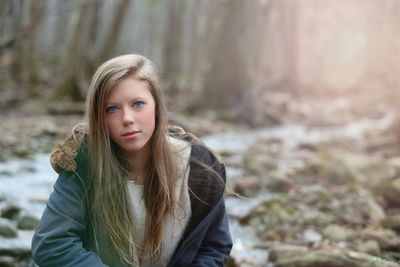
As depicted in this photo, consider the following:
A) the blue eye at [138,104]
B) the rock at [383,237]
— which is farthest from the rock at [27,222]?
the rock at [383,237]

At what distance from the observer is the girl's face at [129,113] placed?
223 cm

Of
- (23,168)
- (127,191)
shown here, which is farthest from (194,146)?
(23,168)

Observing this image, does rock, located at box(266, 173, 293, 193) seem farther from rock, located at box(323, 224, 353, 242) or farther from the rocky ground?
rock, located at box(323, 224, 353, 242)

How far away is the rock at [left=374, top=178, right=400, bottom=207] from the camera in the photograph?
566cm

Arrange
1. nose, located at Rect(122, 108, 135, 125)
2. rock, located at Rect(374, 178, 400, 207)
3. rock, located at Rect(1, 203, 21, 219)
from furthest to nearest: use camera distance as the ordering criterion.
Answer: rock, located at Rect(374, 178, 400, 207), rock, located at Rect(1, 203, 21, 219), nose, located at Rect(122, 108, 135, 125)

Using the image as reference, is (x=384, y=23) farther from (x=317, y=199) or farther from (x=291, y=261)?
(x=291, y=261)

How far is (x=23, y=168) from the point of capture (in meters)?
6.67

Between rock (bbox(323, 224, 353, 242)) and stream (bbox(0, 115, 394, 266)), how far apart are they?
1.90 ft

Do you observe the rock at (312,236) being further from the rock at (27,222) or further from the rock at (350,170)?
the rock at (27,222)

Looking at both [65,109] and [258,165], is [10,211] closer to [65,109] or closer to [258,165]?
[258,165]

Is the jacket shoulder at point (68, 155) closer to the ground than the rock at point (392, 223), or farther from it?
farther from it

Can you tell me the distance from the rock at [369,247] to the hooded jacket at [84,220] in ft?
5.94

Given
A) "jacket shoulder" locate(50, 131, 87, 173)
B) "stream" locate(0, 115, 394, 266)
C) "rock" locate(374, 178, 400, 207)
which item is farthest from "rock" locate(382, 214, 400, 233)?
"jacket shoulder" locate(50, 131, 87, 173)

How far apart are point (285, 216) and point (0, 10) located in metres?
7.49
